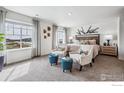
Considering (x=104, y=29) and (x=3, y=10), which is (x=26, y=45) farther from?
(x=104, y=29)

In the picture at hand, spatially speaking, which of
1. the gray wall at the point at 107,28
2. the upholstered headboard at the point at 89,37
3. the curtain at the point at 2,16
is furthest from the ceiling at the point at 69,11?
the upholstered headboard at the point at 89,37

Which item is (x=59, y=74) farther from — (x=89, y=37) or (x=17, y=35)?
(x=89, y=37)

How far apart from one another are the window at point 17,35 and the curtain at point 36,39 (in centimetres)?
26

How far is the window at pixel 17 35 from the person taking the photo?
4466mm

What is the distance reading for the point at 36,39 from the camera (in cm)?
577

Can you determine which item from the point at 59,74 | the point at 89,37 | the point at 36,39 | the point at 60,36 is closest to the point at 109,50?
the point at 89,37

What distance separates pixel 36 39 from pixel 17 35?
3.76 ft

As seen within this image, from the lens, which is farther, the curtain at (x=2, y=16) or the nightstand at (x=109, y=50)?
the nightstand at (x=109, y=50)

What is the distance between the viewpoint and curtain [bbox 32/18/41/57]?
565 cm

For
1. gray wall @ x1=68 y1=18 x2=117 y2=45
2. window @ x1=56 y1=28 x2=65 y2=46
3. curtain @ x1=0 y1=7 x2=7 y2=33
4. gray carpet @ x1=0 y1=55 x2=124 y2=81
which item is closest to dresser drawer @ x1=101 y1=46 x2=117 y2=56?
gray wall @ x1=68 y1=18 x2=117 y2=45

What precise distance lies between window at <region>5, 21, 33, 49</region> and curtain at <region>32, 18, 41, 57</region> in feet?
0.87

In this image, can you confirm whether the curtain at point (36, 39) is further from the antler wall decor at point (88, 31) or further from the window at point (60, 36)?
the antler wall decor at point (88, 31)

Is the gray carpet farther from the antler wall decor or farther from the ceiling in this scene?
the antler wall decor

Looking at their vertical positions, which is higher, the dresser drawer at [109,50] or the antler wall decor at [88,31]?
the antler wall decor at [88,31]
